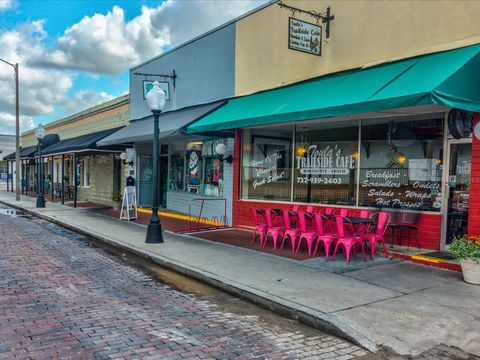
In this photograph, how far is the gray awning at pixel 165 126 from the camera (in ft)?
44.1

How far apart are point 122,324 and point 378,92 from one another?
232 inches

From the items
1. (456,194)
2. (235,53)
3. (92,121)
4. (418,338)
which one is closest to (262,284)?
(418,338)

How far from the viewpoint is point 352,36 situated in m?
9.83

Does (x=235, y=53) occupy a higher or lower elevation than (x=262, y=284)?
higher

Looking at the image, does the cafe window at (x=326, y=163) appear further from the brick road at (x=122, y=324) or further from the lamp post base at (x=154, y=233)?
the brick road at (x=122, y=324)

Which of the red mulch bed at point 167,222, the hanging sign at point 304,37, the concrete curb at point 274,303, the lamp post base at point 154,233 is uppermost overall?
the hanging sign at point 304,37

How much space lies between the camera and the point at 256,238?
1111 cm

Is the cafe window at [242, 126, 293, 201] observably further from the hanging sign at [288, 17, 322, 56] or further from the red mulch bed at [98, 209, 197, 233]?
the hanging sign at [288, 17, 322, 56]

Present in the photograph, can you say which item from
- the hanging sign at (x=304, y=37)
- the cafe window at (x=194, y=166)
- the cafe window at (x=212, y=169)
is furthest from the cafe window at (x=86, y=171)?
the hanging sign at (x=304, y=37)

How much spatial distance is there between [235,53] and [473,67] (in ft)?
25.5

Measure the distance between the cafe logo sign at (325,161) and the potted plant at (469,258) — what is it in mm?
3725

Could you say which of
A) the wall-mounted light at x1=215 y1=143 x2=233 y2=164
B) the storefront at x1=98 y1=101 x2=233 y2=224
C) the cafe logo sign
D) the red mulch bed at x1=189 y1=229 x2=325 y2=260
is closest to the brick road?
the red mulch bed at x1=189 y1=229 x2=325 y2=260

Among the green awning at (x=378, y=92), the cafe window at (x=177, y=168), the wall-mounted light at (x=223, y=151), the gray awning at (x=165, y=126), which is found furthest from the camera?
the cafe window at (x=177, y=168)

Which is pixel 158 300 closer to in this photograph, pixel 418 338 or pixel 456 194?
pixel 418 338
